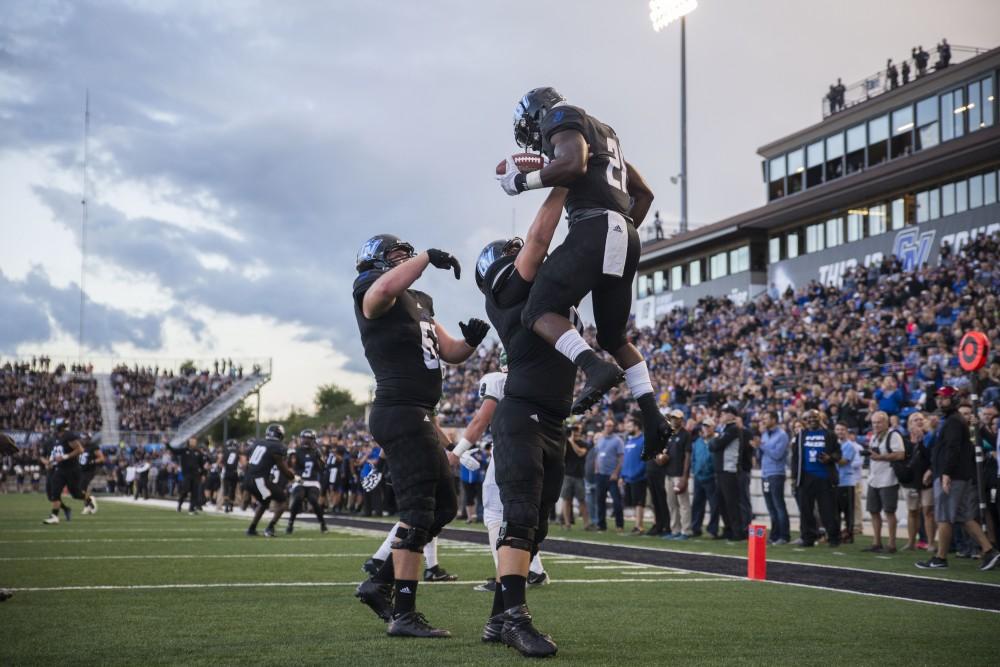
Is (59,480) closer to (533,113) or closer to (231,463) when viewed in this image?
(231,463)

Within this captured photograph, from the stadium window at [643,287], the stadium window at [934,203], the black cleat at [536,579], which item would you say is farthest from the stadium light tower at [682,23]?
the black cleat at [536,579]

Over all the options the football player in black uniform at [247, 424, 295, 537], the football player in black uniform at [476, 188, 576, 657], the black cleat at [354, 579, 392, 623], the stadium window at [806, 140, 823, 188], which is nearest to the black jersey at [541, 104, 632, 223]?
the football player in black uniform at [476, 188, 576, 657]

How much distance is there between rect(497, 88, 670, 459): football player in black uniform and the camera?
5.06 meters

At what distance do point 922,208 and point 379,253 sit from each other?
33493 millimetres

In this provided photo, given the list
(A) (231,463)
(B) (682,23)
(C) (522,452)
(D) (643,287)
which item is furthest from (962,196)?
(C) (522,452)

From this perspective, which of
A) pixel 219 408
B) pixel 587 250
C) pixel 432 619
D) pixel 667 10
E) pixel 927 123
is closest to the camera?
pixel 587 250

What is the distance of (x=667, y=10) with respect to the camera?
44.9 meters

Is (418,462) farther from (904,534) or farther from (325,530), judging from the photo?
(904,534)

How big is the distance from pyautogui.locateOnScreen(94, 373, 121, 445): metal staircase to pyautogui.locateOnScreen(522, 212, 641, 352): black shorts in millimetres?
52371

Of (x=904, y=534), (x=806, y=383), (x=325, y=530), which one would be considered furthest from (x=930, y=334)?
(x=325, y=530)

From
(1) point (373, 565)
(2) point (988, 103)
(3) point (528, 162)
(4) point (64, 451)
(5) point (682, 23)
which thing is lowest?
(1) point (373, 565)

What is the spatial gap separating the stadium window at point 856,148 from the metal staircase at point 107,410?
37.5 metres

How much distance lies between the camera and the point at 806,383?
2761 centimetres

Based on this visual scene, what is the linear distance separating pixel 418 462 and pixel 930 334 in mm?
21794
